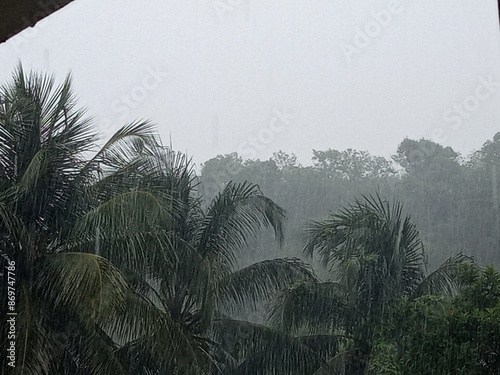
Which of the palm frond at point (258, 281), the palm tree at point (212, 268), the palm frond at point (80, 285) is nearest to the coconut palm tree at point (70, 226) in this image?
the palm frond at point (80, 285)

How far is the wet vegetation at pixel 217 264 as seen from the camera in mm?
3898

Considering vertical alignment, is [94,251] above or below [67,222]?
below

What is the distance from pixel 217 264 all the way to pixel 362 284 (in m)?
1.35

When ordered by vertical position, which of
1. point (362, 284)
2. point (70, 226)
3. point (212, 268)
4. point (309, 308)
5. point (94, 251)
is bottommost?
point (309, 308)

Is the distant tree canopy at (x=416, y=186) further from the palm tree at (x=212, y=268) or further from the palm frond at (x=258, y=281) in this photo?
the palm frond at (x=258, y=281)

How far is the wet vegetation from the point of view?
390cm

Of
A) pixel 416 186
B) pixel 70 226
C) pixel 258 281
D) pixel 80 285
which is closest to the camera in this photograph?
pixel 80 285

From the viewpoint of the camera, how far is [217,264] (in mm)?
5172

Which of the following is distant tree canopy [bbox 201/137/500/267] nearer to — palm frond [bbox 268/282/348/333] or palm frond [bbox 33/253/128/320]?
palm frond [bbox 268/282/348/333]

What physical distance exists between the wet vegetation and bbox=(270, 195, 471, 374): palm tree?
0.04 ft

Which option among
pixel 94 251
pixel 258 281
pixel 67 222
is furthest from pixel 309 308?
pixel 67 222

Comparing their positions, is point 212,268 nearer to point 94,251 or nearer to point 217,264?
point 217,264

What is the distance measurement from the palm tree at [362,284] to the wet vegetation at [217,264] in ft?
0.04

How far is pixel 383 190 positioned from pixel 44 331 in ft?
14.0
